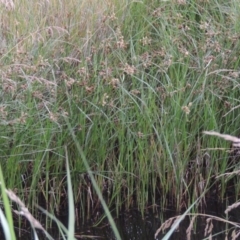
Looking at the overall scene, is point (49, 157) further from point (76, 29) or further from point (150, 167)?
point (76, 29)

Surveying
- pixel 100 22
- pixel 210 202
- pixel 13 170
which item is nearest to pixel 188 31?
pixel 100 22

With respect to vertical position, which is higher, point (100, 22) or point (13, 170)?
point (100, 22)

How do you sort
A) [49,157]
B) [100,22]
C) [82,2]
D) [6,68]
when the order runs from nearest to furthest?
Answer: [6,68]
[49,157]
[100,22]
[82,2]

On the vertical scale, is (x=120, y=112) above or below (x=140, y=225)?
above

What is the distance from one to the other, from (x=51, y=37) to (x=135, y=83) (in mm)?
551

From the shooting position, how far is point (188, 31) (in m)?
3.31

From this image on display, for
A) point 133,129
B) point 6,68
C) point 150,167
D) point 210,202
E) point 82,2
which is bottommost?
point 210,202

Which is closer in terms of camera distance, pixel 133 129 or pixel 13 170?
pixel 13 170

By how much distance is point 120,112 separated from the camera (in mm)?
2877

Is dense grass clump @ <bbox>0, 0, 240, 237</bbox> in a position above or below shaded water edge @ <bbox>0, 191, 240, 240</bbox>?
above

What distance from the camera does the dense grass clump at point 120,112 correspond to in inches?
108

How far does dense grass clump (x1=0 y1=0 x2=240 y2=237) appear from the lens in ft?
9.00

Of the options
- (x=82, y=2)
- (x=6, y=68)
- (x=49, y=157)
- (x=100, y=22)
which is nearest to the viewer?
(x=6, y=68)

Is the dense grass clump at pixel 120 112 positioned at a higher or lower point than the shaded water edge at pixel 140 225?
higher
